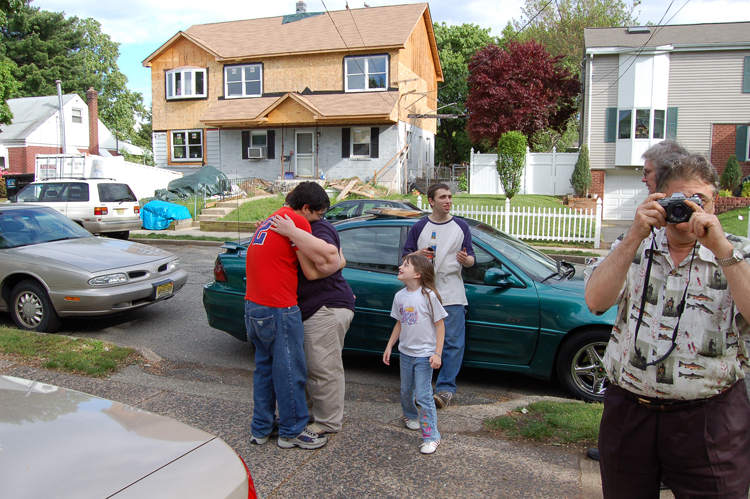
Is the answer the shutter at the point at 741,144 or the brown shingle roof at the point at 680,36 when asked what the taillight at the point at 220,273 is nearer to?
the brown shingle roof at the point at 680,36

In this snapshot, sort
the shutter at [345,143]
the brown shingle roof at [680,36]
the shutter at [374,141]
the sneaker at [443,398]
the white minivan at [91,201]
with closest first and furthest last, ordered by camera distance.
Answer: the sneaker at [443,398], the white minivan at [91,201], the brown shingle roof at [680,36], the shutter at [374,141], the shutter at [345,143]

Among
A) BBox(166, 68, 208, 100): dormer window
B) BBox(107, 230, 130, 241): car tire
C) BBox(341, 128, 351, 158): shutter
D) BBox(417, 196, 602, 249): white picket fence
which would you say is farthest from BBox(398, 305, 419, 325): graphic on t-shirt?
BBox(166, 68, 208, 100): dormer window

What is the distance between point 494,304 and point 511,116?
23.4m

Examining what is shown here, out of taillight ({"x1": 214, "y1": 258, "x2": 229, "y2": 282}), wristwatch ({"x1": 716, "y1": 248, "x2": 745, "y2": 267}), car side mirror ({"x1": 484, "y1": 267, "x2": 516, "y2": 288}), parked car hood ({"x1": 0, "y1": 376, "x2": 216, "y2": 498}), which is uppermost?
wristwatch ({"x1": 716, "y1": 248, "x2": 745, "y2": 267})

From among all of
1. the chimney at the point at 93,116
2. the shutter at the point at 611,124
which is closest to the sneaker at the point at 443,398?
the shutter at the point at 611,124

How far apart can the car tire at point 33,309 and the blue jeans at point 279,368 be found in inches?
162

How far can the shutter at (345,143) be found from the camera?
24.7m

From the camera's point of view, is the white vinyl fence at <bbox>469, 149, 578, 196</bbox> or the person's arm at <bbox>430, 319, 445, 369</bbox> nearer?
the person's arm at <bbox>430, 319, 445, 369</bbox>

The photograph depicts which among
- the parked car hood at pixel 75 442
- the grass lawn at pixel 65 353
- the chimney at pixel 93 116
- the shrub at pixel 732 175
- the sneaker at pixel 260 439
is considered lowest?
the sneaker at pixel 260 439

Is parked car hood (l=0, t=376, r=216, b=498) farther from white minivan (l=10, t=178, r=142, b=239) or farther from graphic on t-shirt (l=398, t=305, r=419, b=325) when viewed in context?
white minivan (l=10, t=178, r=142, b=239)

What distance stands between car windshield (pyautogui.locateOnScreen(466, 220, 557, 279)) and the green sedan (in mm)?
16

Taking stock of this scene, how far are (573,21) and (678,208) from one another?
44.3 meters

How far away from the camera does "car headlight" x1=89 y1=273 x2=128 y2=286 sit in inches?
254

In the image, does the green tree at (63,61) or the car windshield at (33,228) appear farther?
the green tree at (63,61)
